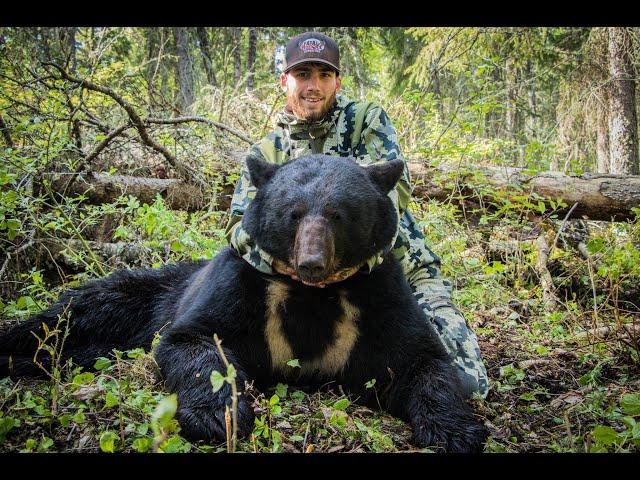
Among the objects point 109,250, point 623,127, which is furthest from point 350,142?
point 623,127

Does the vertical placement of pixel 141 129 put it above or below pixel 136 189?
above

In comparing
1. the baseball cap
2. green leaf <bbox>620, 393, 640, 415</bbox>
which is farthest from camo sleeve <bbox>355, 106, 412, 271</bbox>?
green leaf <bbox>620, 393, 640, 415</bbox>

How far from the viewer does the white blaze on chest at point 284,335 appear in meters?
2.90

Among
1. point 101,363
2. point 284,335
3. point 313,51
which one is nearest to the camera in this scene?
point 101,363

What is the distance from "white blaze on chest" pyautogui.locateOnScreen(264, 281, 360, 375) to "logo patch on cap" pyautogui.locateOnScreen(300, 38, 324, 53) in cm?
190

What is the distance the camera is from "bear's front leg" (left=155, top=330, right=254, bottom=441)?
2.32 m

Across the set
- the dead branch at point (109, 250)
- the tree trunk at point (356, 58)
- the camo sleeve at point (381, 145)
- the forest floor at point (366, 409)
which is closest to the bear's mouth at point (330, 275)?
the forest floor at point (366, 409)

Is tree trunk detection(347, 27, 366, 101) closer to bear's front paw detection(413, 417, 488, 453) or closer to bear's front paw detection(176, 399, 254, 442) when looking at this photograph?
bear's front paw detection(413, 417, 488, 453)

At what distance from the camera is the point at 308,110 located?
3975mm

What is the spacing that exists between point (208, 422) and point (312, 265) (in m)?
0.84

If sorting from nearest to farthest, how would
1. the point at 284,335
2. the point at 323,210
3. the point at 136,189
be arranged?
the point at 323,210 → the point at 284,335 → the point at 136,189

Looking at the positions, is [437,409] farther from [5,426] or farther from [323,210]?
[5,426]
